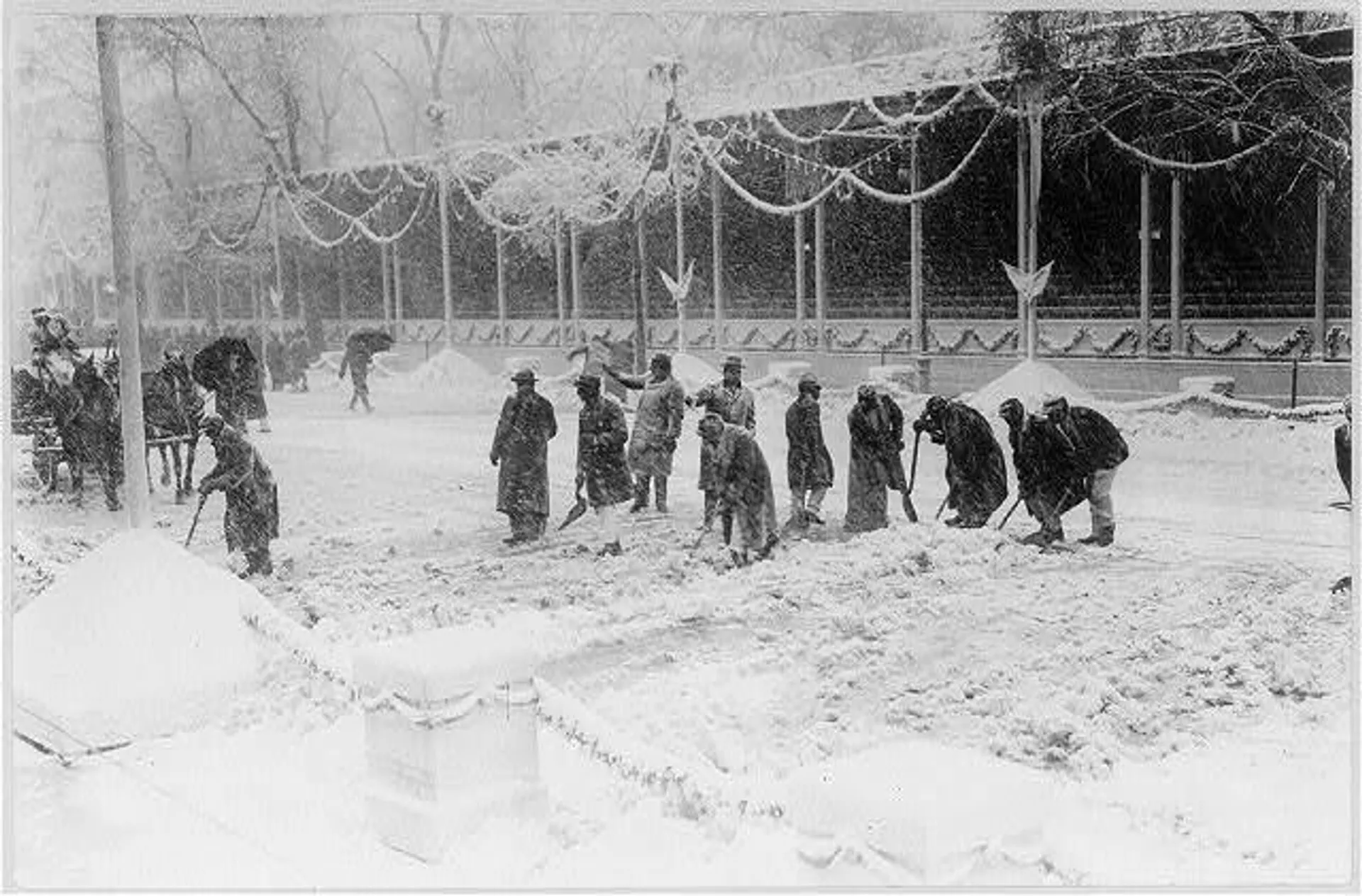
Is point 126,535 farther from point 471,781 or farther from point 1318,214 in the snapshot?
point 1318,214

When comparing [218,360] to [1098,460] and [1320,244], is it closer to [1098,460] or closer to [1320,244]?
[1098,460]

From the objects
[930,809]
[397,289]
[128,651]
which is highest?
[397,289]

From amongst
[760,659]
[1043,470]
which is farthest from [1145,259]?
[760,659]

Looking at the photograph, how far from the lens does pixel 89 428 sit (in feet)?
23.5

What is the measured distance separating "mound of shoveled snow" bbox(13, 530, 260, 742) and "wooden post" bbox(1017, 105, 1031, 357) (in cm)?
376

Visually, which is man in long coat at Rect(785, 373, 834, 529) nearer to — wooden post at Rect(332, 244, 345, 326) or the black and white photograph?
the black and white photograph

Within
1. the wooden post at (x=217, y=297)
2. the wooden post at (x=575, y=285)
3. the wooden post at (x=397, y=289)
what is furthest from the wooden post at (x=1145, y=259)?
the wooden post at (x=217, y=297)

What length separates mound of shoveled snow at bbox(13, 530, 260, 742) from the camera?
22.5ft

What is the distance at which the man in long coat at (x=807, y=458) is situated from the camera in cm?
698

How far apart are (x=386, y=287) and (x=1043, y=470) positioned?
319 cm

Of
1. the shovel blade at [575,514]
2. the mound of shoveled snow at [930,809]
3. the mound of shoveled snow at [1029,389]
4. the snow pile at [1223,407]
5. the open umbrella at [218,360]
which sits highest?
the open umbrella at [218,360]

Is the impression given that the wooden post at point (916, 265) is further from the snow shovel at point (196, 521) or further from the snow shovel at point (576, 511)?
the snow shovel at point (196, 521)

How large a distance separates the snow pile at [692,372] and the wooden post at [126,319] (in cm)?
246

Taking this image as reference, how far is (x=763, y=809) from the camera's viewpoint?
20.9ft
